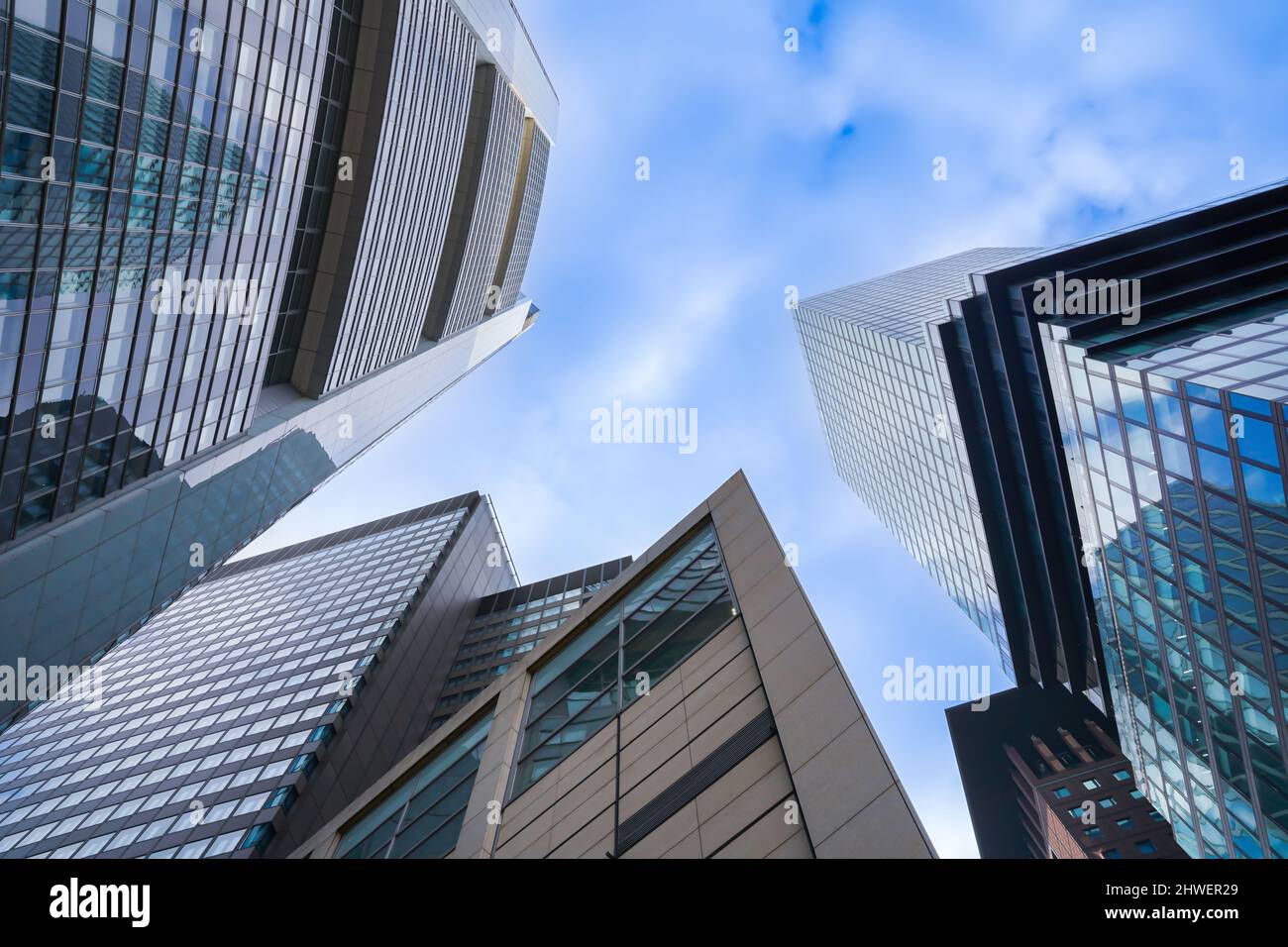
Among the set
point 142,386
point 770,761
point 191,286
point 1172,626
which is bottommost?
point 1172,626

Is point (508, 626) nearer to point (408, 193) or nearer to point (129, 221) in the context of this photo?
point (408, 193)

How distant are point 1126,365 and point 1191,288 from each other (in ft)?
35.1

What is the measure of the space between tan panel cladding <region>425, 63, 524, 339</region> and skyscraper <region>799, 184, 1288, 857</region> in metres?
43.5

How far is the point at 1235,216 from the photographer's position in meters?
36.2

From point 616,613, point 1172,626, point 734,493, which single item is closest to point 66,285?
point 616,613

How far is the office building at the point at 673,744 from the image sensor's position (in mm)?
8148

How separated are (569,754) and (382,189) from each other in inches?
1578

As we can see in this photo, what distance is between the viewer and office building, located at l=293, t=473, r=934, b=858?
26.7 feet

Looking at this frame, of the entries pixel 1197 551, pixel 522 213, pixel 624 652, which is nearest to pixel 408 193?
pixel 624 652

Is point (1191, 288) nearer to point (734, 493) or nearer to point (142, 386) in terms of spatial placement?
point (734, 493)

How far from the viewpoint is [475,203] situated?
68.6m

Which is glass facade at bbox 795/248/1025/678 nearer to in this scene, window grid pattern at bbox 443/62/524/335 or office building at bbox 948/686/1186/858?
office building at bbox 948/686/1186/858

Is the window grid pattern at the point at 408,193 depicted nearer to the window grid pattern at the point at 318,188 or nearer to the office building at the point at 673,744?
the window grid pattern at the point at 318,188
